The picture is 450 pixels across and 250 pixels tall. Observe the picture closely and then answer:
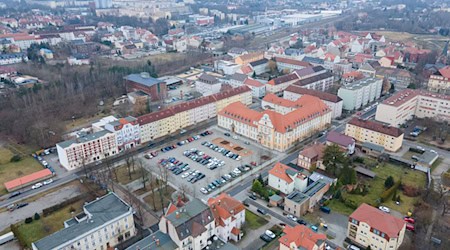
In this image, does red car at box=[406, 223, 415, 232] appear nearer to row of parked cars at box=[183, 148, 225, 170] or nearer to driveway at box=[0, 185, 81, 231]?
row of parked cars at box=[183, 148, 225, 170]

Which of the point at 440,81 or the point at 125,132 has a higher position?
the point at 440,81

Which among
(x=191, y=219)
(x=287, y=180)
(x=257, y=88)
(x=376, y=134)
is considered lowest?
(x=287, y=180)

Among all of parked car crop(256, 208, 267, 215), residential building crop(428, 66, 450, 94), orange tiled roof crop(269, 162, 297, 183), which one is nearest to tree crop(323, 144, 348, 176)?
orange tiled roof crop(269, 162, 297, 183)

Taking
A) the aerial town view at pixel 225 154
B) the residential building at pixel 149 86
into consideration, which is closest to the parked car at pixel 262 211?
the aerial town view at pixel 225 154

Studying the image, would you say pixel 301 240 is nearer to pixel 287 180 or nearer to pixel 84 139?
pixel 287 180

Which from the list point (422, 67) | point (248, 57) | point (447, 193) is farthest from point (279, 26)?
point (447, 193)

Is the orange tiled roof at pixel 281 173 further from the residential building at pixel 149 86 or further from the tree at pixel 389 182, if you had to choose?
the residential building at pixel 149 86

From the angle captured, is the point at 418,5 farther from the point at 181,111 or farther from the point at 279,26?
the point at 181,111

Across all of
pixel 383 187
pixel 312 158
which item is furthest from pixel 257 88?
pixel 383 187
